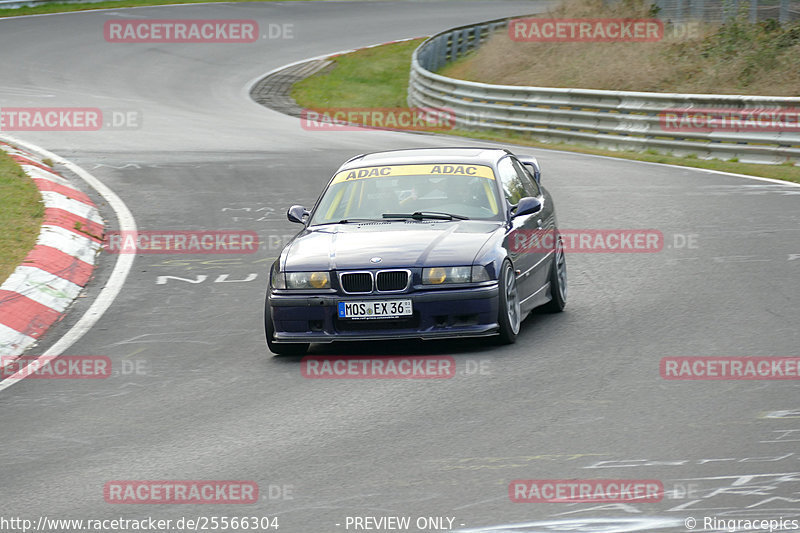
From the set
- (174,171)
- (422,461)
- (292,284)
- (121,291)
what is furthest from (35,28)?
(422,461)

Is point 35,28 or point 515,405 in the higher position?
point 515,405

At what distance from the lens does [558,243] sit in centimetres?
1053

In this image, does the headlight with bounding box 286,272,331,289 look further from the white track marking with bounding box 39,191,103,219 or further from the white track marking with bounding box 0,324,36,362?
the white track marking with bounding box 39,191,103,219

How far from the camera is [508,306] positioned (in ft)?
28.9

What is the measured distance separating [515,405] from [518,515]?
1837 mm

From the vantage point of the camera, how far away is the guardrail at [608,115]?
65.2 ft

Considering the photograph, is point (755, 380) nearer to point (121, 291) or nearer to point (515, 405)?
point (515, 405)

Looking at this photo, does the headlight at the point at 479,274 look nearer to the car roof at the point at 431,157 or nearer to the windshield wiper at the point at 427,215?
the windshield wiper at the point at 427,215
